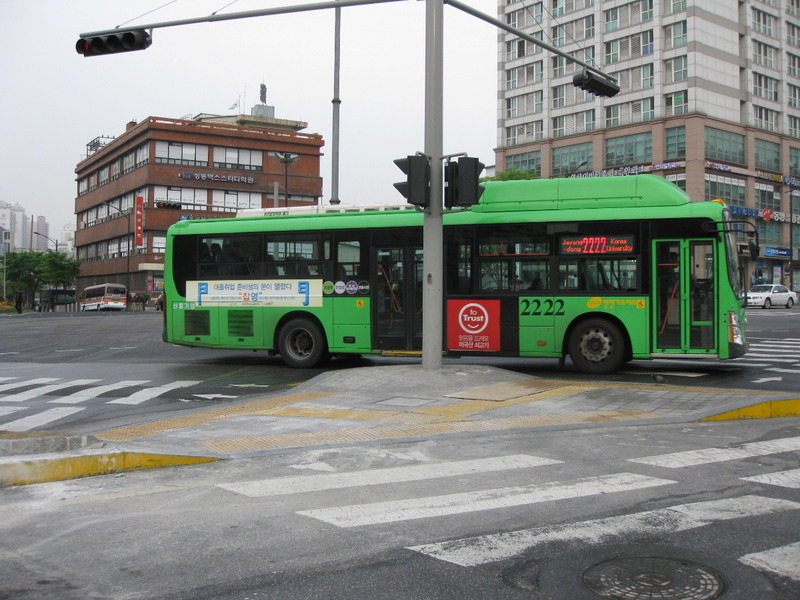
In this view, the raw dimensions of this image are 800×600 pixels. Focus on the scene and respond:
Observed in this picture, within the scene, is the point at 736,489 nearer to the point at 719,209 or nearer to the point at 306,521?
the point at 306,521

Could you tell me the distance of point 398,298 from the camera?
14320 millimetres

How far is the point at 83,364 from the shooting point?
1583 centimetres

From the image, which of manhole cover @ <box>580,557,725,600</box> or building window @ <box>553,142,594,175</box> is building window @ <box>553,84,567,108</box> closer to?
building window @ <box>553,142,594,175</box>

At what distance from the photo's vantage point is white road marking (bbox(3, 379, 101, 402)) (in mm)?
11039

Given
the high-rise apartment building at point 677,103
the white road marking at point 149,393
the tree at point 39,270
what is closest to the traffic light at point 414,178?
the white road marking at point 149,393

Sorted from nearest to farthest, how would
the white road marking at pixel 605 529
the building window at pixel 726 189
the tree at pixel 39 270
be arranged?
the white road marking at pixel 605 529 → the building window at pixel 726 189 → the tree at pixel 39 270

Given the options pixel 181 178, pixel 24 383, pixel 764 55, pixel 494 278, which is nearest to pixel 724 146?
pixel 764 55

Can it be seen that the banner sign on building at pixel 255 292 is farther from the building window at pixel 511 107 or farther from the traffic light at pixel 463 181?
the building window at pixel 511 107

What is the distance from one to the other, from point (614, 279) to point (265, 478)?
29.1 feet

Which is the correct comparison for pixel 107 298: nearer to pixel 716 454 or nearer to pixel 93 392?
pixel 93 392

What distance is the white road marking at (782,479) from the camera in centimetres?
549

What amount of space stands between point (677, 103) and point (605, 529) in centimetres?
6531

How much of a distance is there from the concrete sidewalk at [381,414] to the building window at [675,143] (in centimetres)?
5695

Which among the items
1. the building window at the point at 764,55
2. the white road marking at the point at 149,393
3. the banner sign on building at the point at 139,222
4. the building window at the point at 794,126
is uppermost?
the building window at the point at 764,55
